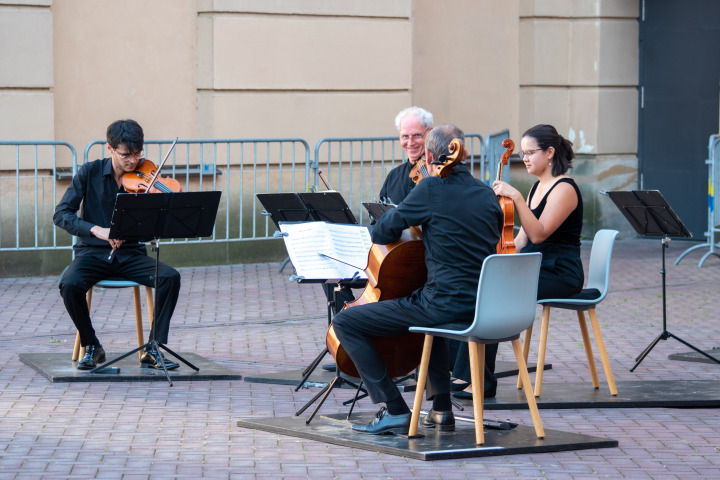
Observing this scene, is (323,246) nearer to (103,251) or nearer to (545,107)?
(103,251)

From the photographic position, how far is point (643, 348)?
8734 millimetres

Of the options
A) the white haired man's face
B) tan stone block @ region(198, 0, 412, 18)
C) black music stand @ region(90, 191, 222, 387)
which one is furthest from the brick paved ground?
tan stone block @ region(198, 0, 412, 18)

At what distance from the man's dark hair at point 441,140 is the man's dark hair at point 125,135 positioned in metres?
2.29

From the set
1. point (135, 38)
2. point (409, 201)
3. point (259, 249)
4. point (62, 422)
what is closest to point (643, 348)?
point (409, 201)

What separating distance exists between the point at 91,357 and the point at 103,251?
651 millimetres

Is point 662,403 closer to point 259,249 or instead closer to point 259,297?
point 259,297

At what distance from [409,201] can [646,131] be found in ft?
31.2

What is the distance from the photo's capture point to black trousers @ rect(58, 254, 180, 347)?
25.3 feet

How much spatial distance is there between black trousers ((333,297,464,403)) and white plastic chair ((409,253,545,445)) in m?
0.08

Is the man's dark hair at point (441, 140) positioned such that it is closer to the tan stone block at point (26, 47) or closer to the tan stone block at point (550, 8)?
the tan stone block at point (26, 47)

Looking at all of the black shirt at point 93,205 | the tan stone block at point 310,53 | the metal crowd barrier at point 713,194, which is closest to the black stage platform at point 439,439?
the black shirt at point 93,205

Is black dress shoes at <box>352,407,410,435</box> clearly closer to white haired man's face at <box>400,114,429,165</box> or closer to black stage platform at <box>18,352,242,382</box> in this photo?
black stage platform at <box>18,352,242,382</box>

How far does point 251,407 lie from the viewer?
6953mm

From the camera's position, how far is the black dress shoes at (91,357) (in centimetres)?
775
